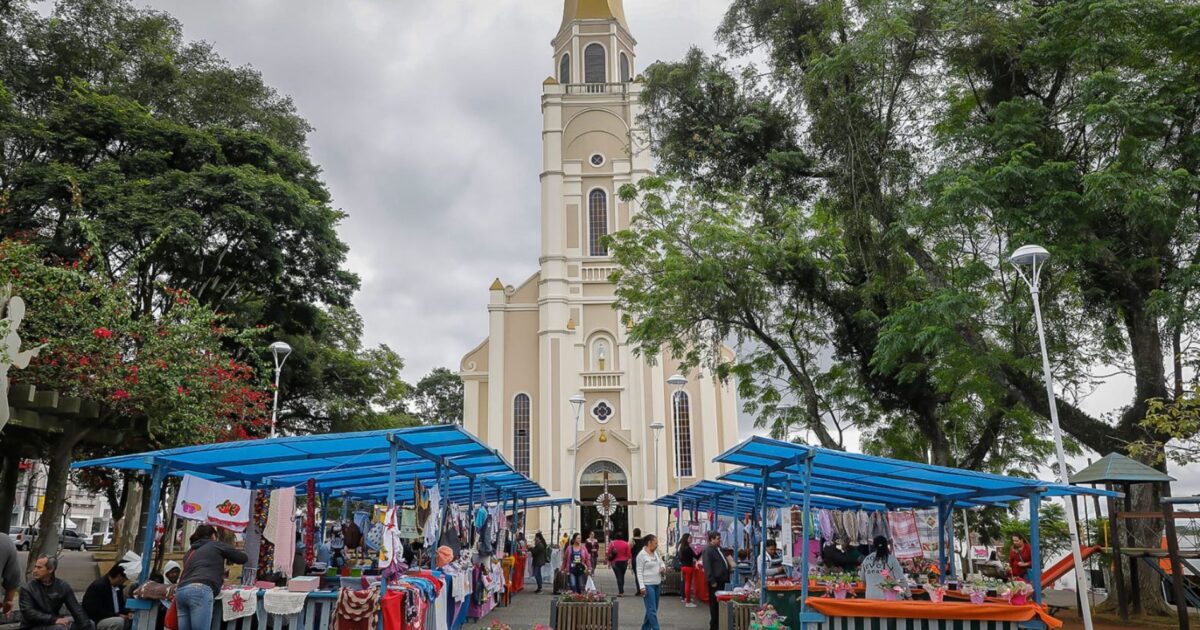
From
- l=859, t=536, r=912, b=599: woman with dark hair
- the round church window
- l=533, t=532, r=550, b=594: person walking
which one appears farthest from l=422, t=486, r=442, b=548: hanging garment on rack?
the round church window

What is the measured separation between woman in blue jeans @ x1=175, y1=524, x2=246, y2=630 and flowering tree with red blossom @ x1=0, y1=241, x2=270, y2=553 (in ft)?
24.9

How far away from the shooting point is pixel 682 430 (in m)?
34.4

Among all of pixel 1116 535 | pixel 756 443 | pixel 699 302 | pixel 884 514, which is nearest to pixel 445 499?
pixel 756 443

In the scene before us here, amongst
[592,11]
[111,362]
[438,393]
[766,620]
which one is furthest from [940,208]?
[438,393]

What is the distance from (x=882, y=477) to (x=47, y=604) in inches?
369

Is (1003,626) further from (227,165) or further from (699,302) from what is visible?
(227,165)

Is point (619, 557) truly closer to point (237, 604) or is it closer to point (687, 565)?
point (687, 565)

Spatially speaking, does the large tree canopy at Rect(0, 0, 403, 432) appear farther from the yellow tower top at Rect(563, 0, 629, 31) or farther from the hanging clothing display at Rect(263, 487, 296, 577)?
the yellow tower top at Rect(563, 0, 629, 31)

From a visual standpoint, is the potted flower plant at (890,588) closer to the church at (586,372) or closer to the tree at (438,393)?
the church at (586,372)

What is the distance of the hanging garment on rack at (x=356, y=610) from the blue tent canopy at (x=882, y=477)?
4.08 metres

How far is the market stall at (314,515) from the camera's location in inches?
330

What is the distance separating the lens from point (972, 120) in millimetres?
15102

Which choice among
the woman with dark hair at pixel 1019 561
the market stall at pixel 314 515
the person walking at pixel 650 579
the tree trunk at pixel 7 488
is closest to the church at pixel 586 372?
the woman with dark hair at pixel 1019 561

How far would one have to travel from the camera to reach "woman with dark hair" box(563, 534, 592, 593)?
15.7 metres
